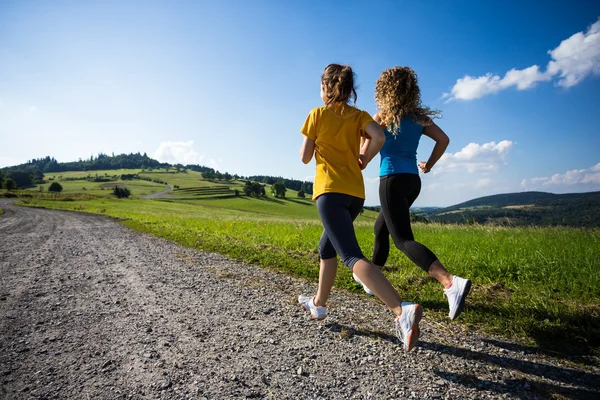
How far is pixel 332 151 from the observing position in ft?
10.5

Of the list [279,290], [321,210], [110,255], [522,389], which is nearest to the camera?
[522,389]

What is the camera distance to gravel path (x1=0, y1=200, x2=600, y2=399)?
2311 mm

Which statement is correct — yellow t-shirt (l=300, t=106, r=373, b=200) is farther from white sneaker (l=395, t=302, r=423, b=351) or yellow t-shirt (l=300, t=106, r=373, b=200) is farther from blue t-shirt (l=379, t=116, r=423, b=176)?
white sneaker (l=395, t=302, r=423, b=351)

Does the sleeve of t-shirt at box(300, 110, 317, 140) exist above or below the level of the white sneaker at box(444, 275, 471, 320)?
above

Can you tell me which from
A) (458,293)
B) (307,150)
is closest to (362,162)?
(307,150)

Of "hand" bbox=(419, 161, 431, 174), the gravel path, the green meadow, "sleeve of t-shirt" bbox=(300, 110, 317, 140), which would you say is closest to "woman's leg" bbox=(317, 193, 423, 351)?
the gravel path

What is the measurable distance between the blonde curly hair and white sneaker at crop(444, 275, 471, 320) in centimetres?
183

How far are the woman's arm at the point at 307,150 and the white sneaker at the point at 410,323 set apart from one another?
1722 mm

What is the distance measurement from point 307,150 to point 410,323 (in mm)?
1920

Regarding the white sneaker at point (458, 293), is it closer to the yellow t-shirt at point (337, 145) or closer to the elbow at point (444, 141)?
the yellow t-shirt at point (337, 145)

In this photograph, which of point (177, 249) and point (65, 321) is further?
point (177, 249)

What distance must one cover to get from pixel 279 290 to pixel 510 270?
3.86 meters

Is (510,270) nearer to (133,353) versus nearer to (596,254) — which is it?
(596,254)

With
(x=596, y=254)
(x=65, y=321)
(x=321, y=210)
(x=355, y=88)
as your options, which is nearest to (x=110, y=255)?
(x=65, y=321)
